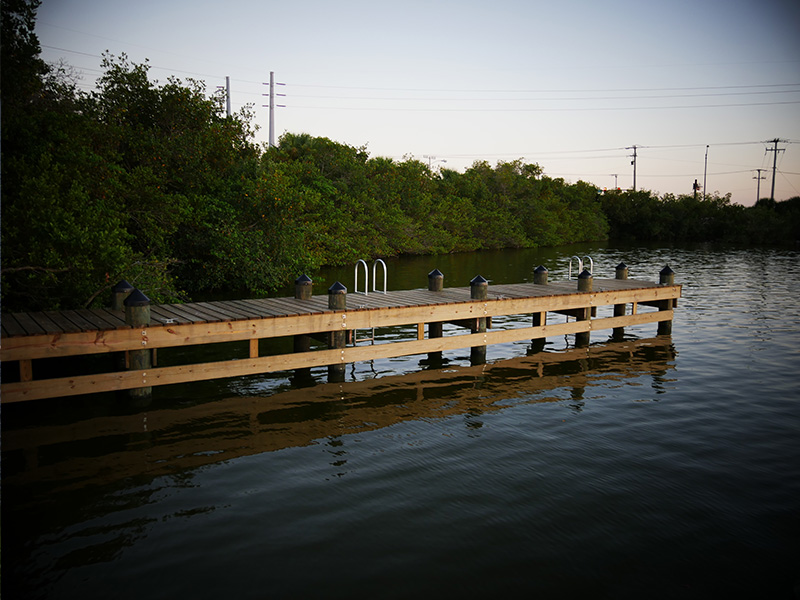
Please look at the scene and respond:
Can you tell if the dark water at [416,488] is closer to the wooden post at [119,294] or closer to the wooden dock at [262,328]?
the wooden dock at [262,328]

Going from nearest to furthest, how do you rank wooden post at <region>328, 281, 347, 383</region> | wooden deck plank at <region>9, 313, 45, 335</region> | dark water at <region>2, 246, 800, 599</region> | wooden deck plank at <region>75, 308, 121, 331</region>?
dark water at <region>2, 246, 800, 599</region> → wooden deck plank at <region>9, 313, 45, 335</region> → wooden deck plank at <region>75, 308, 121, 331</region> → wooden post at <region>328, 281, 347, 383</region>

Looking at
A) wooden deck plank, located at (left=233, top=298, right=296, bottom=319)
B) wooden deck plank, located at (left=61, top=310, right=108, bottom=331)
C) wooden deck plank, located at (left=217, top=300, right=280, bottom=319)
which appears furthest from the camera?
wooden deck plank, located at (left=233, top=298, right=296, bottom=319)

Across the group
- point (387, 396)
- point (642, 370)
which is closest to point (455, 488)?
point (387, 396)

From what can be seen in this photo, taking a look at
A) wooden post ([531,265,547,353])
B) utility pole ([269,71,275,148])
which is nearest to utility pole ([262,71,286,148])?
utility pole ([269,71,275,148])

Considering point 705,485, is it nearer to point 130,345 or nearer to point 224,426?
point 224,426

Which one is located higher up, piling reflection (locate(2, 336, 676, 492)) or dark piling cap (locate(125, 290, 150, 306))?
dark piling cap (locate(125, 290, 150, 306))

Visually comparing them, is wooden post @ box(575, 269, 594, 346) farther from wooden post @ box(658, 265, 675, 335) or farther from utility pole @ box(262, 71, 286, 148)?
utility pole @ box(262, 71, 286, 148)

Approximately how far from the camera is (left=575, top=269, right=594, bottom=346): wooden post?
13913mm

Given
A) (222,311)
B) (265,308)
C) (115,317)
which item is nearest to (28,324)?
(115,317)

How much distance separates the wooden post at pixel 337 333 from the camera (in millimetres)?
10430

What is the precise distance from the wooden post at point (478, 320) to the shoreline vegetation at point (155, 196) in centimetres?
699

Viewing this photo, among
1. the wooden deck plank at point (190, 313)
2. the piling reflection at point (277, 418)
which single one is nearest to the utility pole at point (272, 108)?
the wooden deck plank at point (190, 313)

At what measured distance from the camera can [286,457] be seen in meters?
7.63

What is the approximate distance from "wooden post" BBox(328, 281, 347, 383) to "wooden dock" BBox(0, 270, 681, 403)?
0.03m
